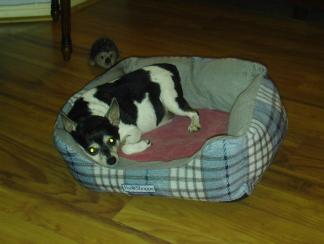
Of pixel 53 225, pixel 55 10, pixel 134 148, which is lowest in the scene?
pixel 53 225

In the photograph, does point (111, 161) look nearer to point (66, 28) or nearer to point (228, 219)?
point (228, 219)

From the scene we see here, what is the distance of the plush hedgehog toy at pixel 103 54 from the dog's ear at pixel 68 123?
3.14ft

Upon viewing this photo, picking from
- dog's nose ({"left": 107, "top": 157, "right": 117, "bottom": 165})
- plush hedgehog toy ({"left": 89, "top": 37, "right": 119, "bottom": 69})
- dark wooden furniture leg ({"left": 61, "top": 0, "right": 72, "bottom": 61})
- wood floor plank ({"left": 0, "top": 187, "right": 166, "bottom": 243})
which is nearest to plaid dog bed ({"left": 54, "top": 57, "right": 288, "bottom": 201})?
dog's nose ({"left": 107, "top": 157, "right": 117, "bottom": 165})

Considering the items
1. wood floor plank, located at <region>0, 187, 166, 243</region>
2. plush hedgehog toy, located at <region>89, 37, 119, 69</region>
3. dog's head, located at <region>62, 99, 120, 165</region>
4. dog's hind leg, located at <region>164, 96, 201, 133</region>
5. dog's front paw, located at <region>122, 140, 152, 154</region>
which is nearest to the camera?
wood floor plank, located at <region>0, 187, 166, 243</region>

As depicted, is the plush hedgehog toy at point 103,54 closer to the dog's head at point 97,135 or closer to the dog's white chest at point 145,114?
the dog's white chest at point 145,114

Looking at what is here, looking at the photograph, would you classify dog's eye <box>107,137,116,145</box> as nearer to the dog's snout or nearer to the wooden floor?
the wooden floor

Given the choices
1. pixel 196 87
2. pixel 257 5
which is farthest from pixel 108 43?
pixel 257 5

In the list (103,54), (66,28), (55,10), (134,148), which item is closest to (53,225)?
(134,148)

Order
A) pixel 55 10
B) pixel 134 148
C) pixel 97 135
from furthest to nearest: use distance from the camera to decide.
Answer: pixel 55 10 < pixel 134 148 < pixel 97 135

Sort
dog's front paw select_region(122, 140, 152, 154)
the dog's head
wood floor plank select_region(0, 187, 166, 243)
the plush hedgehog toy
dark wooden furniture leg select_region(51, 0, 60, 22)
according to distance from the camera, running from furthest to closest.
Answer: dark wooden furniture leg select_region(51, 0, 60, 22) → the plush hedgehog toy → dog's front paw select_region(122, 140, 152, 154) → the dog's head → wood floor plank select_region(0, 187, 166, 243)

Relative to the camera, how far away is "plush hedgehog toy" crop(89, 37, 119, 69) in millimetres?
2686

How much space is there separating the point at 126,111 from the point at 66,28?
1.01 meters

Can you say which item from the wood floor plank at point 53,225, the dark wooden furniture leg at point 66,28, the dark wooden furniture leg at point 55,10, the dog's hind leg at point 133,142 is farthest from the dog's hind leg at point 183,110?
the dark wooden furniture leg at point 55,10

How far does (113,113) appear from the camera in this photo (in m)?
1.83
